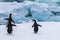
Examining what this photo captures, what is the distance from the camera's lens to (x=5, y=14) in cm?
208

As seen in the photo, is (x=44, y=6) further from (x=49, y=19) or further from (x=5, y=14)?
(x=5, y=14)

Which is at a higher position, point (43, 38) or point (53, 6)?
point (53, 6)

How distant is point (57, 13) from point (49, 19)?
5.2 inches

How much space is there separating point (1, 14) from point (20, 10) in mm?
250

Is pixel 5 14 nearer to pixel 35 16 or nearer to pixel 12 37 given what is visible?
pixel 35 16

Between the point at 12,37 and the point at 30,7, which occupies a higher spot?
the point at 30,7

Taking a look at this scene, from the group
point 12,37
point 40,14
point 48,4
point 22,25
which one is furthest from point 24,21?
point 12,37

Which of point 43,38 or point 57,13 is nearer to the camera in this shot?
point 43,38

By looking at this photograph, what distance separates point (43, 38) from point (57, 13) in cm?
81

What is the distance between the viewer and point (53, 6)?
2.14 meters

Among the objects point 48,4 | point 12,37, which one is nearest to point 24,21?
point 48,4

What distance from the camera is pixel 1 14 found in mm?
2086

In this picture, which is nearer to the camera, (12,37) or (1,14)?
(12,37)

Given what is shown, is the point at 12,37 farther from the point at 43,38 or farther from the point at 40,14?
the point at 40,14
